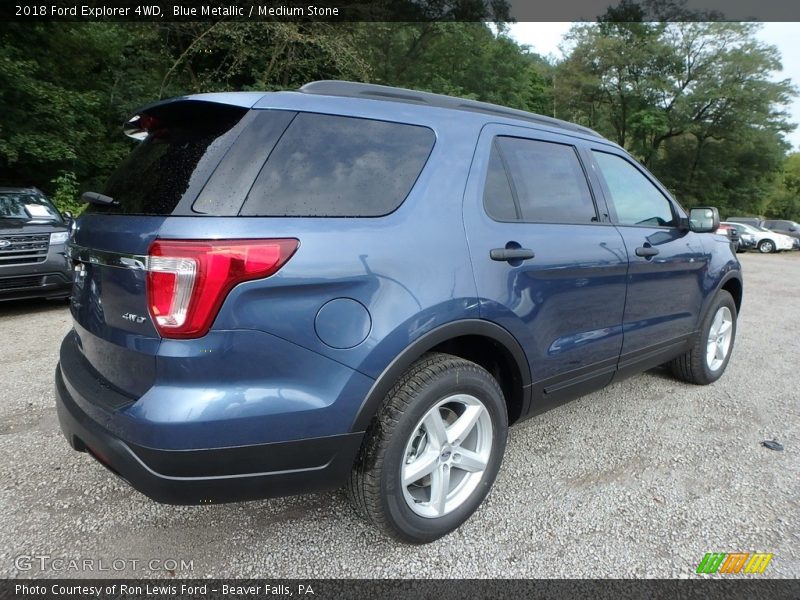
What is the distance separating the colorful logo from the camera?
2008mm

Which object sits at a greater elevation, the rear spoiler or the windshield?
the rear spoiler

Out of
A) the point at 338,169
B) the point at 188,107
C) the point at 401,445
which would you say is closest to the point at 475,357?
the point at 401,445

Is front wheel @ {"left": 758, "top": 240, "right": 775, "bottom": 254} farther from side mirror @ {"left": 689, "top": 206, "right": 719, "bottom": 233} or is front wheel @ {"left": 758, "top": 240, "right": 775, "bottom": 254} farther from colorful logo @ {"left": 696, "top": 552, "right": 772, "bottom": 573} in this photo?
colorful logo @ {"left": 696, "top": 552, "right": 772, "bottom": 573}

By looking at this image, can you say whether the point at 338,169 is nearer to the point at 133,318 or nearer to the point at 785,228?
the point at 133,318

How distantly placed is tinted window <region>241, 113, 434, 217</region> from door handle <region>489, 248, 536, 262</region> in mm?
469

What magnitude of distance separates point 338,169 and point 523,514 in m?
1.74

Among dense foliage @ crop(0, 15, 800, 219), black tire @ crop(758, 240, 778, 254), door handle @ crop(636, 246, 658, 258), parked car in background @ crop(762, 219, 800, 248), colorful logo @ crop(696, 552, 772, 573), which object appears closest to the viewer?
colorful logo @ crop(696, 552, 772, 573)

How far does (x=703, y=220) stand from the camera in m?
3.48

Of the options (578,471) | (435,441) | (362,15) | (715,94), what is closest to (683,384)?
(578,471)

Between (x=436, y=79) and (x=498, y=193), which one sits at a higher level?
(x=436, y=79)

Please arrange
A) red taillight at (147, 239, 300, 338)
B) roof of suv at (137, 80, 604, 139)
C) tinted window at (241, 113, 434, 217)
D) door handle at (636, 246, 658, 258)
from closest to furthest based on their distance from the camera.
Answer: red taillight at (147, 239, 300, 338), tinted window at (241, 113, 434, 217), roof of suv at (137, 80, 604, 139), door handle at (636, 246, 658, 258)

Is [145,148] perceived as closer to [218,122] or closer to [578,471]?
[218,122]

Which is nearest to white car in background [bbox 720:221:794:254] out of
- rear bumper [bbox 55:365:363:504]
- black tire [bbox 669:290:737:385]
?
black tire [bbox 669:290:737:385]

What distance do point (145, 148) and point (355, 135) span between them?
3.06 feet
